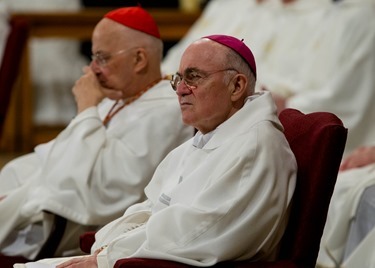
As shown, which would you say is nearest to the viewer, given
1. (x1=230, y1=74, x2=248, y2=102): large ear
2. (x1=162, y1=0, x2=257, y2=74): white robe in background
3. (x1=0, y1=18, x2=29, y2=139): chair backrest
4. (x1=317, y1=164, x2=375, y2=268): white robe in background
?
(x1=230, y1=74, x2=248, y2=102): large ear

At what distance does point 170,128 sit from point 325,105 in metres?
2.17

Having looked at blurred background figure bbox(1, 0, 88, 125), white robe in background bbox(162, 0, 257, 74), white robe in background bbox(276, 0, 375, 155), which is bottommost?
blurred background figure bbox(1, 0, 88, 125)

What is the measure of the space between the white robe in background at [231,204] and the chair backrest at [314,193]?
49mm

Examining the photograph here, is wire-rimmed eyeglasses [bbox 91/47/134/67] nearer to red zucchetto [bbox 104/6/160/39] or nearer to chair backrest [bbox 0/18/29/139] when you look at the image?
red zucchetto [bbox 104/6/160/39]

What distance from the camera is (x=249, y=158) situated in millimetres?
3656

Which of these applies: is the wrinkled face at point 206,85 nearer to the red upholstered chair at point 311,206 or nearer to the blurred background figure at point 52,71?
the red upholstered chair at point 311,206

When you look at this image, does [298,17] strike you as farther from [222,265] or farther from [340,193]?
[222,265]

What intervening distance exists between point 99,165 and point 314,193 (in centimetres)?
159

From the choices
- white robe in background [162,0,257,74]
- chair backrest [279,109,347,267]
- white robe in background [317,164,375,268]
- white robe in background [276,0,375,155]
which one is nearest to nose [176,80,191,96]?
chair backrest [279,109,347,267]

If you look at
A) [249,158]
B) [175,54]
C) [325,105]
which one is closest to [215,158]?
[249,158]

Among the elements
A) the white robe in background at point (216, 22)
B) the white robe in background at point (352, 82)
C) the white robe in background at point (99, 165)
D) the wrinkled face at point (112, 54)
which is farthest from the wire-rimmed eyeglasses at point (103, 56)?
the white robe in background at point (216, 22)

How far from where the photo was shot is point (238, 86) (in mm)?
3875

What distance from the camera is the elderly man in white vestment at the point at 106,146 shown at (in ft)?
16.2

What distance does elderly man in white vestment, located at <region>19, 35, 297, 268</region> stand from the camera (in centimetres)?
361
